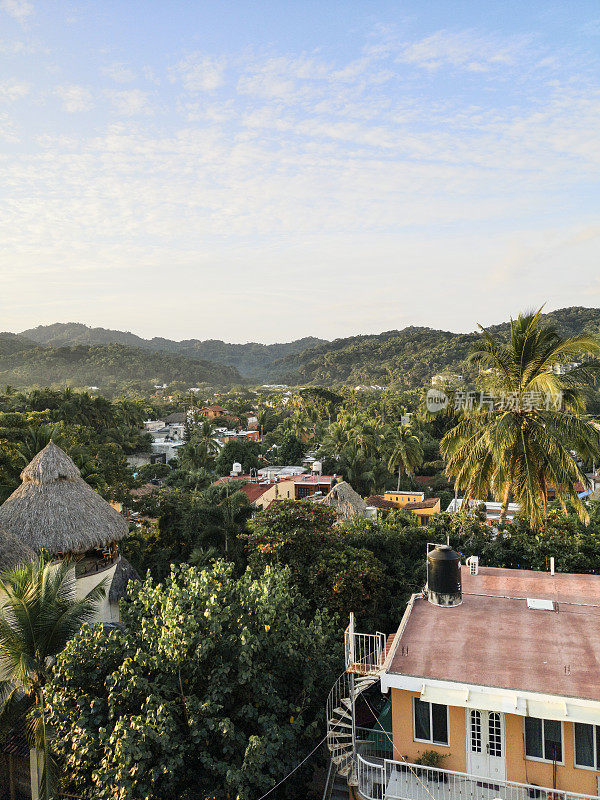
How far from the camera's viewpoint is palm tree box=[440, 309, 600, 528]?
11.0m

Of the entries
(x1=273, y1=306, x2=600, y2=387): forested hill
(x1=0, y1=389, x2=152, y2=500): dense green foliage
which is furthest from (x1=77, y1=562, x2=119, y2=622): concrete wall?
(x1=273, y1=306, x2=600, y2=387): forested hill

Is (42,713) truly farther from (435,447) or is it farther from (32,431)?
(435,447)

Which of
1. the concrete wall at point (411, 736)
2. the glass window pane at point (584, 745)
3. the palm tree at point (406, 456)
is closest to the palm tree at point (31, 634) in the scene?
the concrete wall at point (411, 736)

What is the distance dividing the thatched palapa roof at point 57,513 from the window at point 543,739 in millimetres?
10869

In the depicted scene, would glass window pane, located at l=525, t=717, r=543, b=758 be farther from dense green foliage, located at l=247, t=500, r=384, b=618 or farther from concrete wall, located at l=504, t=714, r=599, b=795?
dense green foliage, located at l=247, t=500, r=384, b=618

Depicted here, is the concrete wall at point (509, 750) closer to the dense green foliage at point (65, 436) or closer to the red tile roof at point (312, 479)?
the dense green foliage at point (65, 436)

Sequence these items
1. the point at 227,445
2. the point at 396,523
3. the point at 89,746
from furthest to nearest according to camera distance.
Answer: the point at 227,445 < the point at 396,523 < the point at 89,746

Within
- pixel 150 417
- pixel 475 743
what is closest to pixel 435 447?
pixel 475 743

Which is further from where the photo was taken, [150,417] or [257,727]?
[150,417]

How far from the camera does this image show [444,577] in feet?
29.5

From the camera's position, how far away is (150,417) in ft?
265

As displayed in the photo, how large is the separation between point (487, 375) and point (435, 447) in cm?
3664

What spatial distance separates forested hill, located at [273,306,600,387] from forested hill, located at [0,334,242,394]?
3883 cm

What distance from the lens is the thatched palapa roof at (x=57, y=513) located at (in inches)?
526
